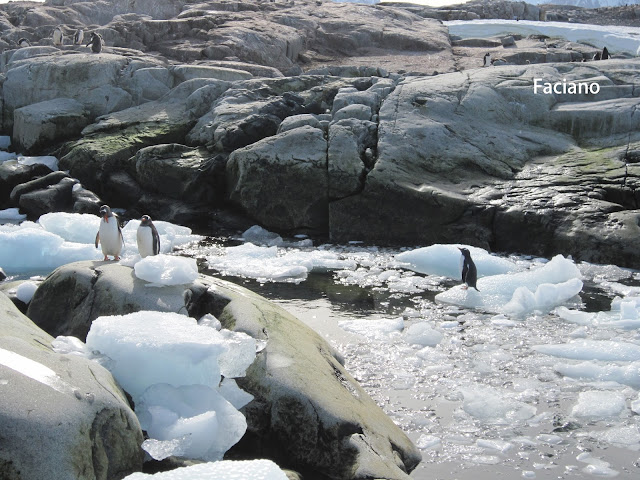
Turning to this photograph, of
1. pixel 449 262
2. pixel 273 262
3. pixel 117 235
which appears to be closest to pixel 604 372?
pixel 449 262

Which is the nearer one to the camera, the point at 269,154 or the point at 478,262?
the point at 478,262

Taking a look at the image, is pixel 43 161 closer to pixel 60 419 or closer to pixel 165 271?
pixel 165 271

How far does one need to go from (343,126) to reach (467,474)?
9.83m

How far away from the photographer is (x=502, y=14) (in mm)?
44562

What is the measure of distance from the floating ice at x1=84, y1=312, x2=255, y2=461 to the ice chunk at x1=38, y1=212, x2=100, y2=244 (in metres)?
7.50

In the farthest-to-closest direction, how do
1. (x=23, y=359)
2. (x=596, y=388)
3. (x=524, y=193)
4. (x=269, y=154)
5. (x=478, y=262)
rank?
(x=269, y=154)
(x=524, y=193)
(x=478, y=262)
(x=596, y=388)
(x=23, y=359)

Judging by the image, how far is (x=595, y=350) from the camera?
7035mm

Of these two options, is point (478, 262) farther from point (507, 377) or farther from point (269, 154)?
point (269, 154)

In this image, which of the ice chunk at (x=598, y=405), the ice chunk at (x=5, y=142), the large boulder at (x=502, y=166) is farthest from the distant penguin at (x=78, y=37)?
the ice chunk at (x=598, y=405)

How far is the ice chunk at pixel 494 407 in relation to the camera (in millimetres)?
5719

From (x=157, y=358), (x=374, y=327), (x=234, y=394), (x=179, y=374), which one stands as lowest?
(x=374, y=327)

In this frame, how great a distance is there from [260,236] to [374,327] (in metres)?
5.74

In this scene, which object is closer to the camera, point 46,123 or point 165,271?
point 165,271

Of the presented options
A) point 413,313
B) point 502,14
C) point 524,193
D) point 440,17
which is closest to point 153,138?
point 524,193
